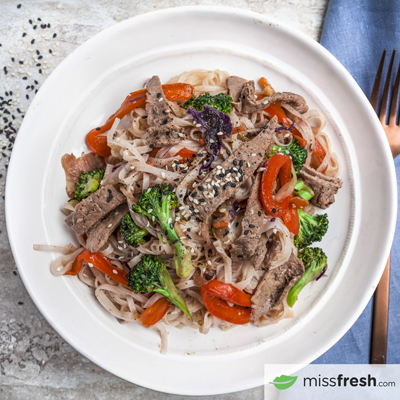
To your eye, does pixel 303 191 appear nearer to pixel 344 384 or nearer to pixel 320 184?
pixel 320 184

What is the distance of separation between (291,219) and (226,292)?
84 centimetres

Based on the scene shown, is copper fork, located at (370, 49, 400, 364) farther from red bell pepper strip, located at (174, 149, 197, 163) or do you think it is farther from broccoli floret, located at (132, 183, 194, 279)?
broccoli floret, located at (132, 183, 194, 279)

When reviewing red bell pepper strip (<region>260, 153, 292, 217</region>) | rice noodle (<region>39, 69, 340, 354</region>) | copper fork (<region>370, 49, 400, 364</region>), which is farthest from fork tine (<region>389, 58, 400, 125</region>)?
red bell pepper strip (<region>260, 153, 292, 217</region>)

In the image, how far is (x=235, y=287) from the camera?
282 cm

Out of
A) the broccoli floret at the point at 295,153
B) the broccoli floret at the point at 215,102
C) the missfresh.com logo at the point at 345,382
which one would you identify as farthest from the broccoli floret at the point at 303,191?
the missfresh.com logo at the point at 345,382

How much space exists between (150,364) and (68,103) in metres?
2.58

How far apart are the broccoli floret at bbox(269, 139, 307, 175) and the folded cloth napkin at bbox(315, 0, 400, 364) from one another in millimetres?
1315

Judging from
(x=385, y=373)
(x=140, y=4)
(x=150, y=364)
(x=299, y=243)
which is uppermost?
(x=140, y=4)

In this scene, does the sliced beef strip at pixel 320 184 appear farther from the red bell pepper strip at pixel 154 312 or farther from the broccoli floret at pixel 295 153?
the red bell pepper strip at pixel 154 312

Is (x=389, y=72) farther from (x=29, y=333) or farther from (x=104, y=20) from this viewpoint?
(x=29, y=333)

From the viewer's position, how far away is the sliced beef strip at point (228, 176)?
8.36 feet

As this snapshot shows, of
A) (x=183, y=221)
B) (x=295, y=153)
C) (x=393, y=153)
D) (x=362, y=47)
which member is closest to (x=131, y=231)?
(x=183, y=221)

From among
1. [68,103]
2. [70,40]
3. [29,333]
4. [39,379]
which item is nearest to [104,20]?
[70,40]

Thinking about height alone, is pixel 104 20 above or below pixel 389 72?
above
